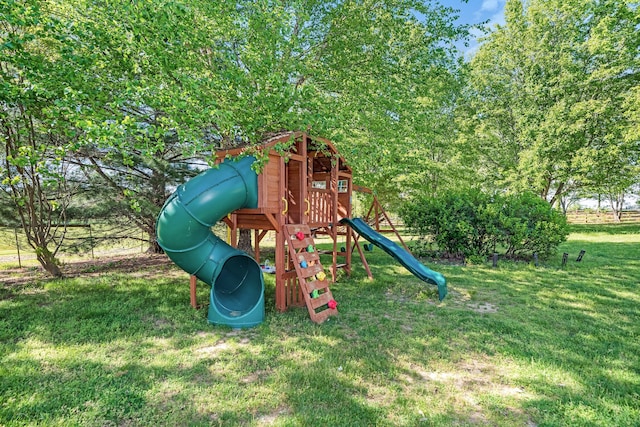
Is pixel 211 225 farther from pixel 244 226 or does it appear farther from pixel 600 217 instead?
pixel 600 217

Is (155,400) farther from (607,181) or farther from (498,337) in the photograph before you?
(607,181)

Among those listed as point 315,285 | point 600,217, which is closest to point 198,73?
point 315,285

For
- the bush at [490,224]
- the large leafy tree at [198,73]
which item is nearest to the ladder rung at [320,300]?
the large leafy tree at [198,73]

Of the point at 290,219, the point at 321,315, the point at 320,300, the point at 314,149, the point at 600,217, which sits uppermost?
the point at 314,149

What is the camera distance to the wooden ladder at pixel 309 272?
525cm

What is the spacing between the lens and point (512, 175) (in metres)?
18.4

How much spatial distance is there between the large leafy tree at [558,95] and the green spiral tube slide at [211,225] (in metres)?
17.1

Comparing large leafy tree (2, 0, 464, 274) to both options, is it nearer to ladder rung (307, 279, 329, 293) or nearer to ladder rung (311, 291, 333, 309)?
ladder rung (307, 279, 329, 293)

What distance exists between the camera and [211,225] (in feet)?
17.4

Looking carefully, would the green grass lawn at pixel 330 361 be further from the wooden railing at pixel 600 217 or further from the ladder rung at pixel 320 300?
the wooden railing at pixel 600 217

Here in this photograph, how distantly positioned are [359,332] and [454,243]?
7423 millimetres

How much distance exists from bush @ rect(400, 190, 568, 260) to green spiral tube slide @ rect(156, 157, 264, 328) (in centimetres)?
734

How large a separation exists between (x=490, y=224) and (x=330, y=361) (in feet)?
27.7

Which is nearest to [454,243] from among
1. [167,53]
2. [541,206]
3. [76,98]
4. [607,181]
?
[541,206]
